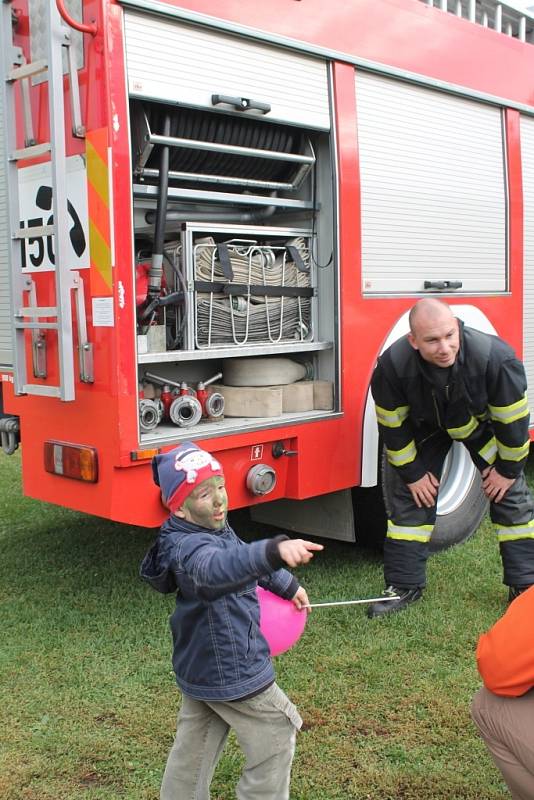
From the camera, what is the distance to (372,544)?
4.75 metres

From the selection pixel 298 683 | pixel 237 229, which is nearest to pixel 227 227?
pixel 237 229

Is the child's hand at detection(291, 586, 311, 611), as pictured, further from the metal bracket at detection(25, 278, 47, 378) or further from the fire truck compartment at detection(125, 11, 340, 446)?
the metal bracket at detection(25, 278, 47, 378)

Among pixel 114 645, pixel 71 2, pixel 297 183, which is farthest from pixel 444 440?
pixel 71 2

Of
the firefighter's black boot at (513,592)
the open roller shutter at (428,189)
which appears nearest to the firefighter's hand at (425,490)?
the firefighter's black boot at (513,592)

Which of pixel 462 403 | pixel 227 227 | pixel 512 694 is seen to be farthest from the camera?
pixel 227 227

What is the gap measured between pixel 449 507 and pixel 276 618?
2796 mm

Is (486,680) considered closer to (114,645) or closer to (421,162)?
(114,645)

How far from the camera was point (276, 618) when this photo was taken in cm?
235

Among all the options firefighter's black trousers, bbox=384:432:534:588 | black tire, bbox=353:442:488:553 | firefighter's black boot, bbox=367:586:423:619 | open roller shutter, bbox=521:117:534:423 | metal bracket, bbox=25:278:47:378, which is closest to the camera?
metal bracket, bbox=25:278:47:378

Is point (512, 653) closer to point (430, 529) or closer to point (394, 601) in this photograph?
point (394, 601)

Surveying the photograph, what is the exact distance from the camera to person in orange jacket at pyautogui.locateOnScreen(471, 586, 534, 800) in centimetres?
195

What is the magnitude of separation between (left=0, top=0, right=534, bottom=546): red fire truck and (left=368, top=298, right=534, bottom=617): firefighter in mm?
301

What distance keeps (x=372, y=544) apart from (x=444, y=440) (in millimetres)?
832

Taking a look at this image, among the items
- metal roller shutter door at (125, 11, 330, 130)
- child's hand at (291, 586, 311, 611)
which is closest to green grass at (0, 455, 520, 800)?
child's hand at (291, 586, 311, 611)
